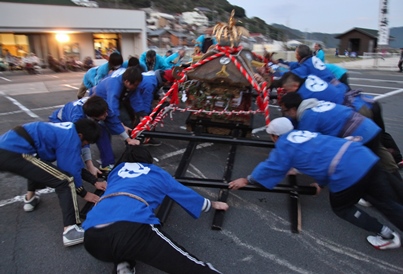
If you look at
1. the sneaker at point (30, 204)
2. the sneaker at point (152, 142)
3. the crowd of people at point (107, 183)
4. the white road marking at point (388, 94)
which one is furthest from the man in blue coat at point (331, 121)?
the white road marking at point (388, 94)

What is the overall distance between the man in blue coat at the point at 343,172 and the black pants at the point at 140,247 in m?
0.97

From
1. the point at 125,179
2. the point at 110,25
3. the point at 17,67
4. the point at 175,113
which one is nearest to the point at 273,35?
the point at 110,25

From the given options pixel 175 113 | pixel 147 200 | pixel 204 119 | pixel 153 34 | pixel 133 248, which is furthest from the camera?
pixel 153 34

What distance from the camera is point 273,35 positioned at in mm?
74375

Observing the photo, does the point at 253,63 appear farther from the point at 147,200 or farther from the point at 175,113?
the point at 147,200

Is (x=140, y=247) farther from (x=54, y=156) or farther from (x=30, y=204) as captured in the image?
(x=30, y=204)

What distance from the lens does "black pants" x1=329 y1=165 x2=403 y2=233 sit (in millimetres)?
2250

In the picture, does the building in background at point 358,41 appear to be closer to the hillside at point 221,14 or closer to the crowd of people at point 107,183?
the hillside at point 221,14

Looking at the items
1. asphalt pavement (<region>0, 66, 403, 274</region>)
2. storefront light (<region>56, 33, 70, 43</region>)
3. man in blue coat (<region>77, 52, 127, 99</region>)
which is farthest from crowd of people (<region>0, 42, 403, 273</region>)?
storefront light (<region>56, 33, 70, 43</region>)

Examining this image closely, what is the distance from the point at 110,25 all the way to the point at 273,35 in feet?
201

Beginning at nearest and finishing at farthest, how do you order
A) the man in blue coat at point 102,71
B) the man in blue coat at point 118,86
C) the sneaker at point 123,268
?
the sneaker at point 123,268 < the man in blue coat at point 118,86 < the man in blue coat at point 102,71

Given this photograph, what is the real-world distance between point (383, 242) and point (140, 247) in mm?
2023

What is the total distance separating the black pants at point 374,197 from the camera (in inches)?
88.6

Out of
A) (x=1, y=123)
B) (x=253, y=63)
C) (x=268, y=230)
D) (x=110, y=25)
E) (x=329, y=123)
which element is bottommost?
(x=268, y=230)
